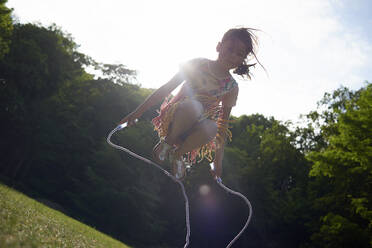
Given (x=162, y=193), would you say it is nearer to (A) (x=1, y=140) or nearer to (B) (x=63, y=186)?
(B) (x=63, y=186)

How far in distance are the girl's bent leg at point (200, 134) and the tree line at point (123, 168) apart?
2372 centimetres

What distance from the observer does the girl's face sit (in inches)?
147

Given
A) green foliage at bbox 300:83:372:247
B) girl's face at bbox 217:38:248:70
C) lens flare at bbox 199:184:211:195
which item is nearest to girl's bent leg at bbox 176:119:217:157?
girl's face at bbox 217:38:248:70

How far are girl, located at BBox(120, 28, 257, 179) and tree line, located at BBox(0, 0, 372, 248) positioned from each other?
925 inches

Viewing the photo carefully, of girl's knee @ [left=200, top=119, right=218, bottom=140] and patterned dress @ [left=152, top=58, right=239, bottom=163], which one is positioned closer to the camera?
girl's knee @ [left=200, top=119, right=218, bottom=140]

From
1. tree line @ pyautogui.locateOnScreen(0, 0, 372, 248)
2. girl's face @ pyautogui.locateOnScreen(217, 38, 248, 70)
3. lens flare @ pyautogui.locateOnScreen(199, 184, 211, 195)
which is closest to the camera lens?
girl's face @ pyautogui.locateOnScreen(217, 38, 248, 70)

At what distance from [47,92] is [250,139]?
2268 cm

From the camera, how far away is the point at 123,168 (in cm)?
3228

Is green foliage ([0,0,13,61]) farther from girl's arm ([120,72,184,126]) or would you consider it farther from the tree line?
girl's arm ([120,72,184,126])

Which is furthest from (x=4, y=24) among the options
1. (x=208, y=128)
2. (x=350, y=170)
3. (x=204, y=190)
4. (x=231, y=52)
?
(x=208, y=128)

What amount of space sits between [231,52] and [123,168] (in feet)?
97.0

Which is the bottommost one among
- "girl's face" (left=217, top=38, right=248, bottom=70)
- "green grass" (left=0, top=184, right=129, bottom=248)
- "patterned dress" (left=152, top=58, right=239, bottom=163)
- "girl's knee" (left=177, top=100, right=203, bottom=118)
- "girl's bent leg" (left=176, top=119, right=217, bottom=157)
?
"green grass" (left=0, top=184, right=129, bottom=248)

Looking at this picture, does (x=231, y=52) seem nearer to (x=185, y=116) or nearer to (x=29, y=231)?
(x=185, y=116)

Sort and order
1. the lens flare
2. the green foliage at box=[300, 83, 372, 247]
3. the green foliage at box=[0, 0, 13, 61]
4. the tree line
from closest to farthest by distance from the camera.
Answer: the green foliage at box=[300, 83, 372, 247]
the green foliage at box=[0, 0, 13, 61]
the tree line
the lens flare
